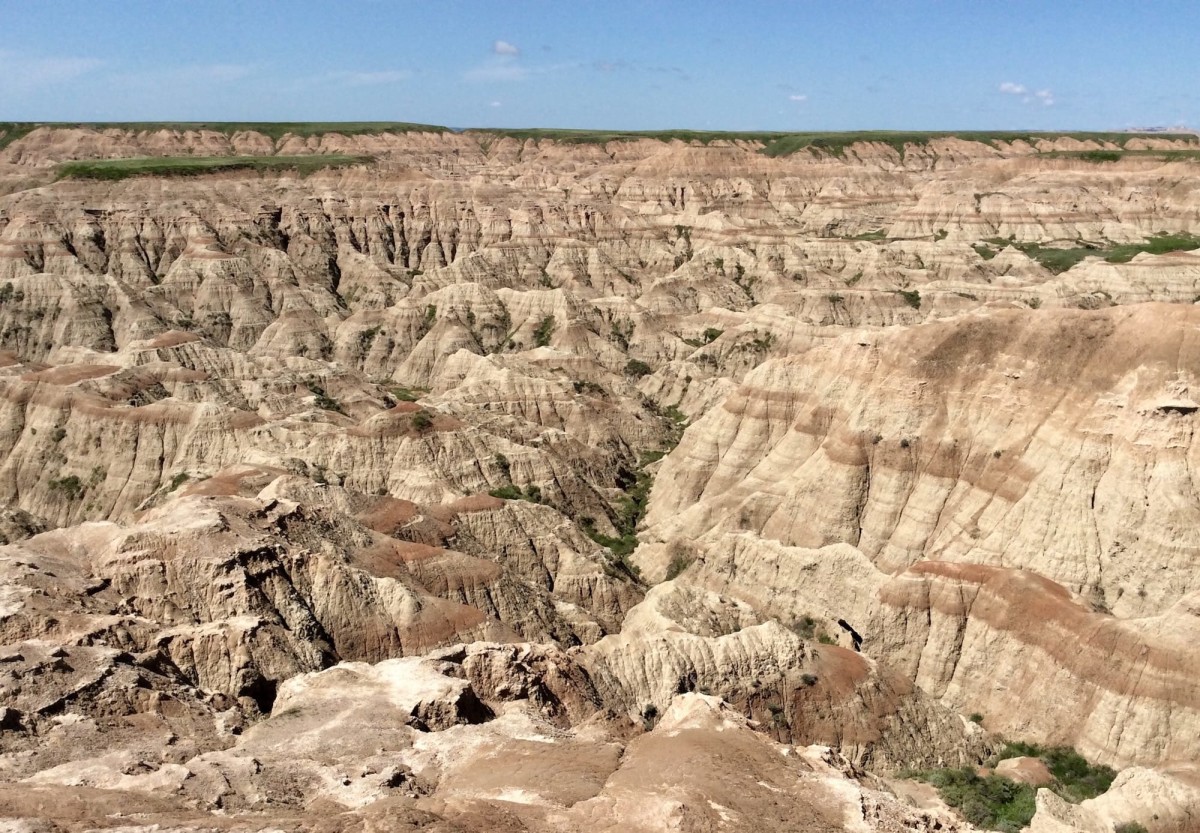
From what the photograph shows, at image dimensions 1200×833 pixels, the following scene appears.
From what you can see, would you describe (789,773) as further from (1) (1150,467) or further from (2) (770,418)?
(2) (770,418)

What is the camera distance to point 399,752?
24344 millimetres

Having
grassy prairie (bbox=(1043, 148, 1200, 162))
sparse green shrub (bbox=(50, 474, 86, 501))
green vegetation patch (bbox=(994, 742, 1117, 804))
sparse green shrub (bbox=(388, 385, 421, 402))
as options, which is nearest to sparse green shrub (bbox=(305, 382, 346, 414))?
sparse green shrub (bbox=(388, 385, 421, 402))

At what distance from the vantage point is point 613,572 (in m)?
48.2

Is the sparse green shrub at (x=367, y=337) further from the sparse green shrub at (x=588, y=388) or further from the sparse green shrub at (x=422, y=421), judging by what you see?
the sparse green shrub at (x=422, y=421)

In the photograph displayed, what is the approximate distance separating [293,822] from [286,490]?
2839 cm

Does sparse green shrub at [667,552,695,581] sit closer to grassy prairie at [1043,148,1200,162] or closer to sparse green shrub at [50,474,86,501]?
sparse green shrub at [50,474,86,501]

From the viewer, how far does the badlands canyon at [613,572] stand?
901 inches

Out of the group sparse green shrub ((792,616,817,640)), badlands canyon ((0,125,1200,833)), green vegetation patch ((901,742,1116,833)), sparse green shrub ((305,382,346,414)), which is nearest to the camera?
badlands canyon ((0,125,1200,833))

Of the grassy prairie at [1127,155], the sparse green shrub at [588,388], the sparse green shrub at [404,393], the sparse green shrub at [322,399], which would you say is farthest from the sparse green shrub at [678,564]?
the grassy prairie at [1127,155]

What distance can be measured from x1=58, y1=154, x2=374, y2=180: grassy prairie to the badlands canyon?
3922 cm

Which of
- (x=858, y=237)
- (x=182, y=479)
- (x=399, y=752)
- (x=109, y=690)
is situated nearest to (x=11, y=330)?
(x=182, y=479)

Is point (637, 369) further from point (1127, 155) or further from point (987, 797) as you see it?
point (1127, 155)

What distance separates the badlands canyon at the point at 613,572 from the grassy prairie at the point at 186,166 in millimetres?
39218

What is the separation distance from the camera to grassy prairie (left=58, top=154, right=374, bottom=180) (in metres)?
134
